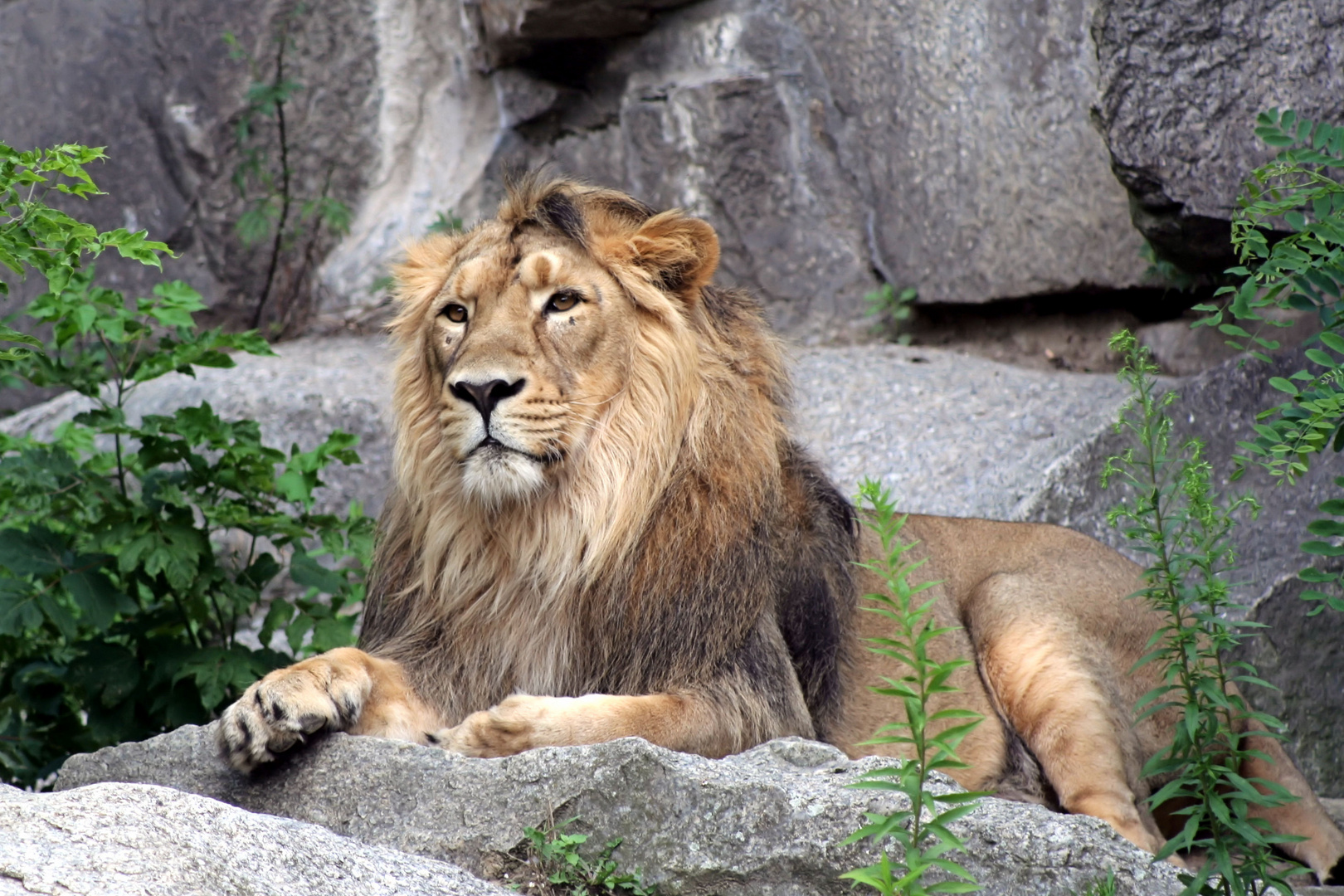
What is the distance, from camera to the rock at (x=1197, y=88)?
494 cm

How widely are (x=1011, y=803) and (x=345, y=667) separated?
1371mm

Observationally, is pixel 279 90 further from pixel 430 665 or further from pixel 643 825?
pixel 643 825

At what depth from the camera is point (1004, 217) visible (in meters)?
6.29

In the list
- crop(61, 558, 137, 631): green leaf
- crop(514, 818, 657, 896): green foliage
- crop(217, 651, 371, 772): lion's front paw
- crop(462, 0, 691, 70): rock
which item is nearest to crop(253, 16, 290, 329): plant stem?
crop(462, 0, 691, 70): rock

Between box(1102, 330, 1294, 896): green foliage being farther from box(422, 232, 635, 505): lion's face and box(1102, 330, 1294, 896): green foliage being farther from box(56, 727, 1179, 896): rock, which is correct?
box(422, 232, 635, 505): lion's face

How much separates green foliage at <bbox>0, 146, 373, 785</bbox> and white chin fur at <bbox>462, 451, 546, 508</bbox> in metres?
0.96

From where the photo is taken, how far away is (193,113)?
7168mm

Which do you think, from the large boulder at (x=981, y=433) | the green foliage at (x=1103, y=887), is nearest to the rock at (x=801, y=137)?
the large boulder at (x=981, y=433)

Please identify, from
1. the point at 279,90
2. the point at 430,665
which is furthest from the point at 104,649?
the point at 279,90

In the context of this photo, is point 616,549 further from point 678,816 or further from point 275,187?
point 275,187

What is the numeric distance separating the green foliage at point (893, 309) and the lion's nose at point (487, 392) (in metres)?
3.75

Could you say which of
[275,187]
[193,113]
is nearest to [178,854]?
[275,187]

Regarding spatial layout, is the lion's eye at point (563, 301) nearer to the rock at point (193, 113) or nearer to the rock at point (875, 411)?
the rock at point (875, 411)

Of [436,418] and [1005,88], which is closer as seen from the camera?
[436,418]
